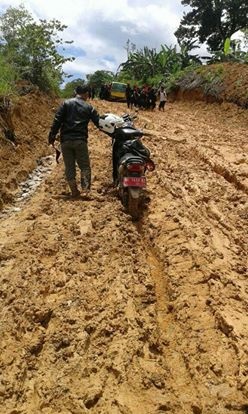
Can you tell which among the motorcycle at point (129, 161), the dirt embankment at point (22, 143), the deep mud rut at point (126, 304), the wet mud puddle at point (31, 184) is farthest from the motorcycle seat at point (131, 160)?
the dirt embankment at point (22, 143)

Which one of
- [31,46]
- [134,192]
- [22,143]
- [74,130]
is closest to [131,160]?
[134,192]

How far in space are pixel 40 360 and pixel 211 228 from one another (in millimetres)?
2789

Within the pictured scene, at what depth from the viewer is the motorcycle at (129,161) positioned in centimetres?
554

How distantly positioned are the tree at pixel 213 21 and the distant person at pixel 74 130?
29.3 m

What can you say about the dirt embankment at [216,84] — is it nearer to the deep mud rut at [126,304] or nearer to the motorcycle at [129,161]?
the motorcycle at [129,161]

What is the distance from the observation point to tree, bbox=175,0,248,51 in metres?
33.5

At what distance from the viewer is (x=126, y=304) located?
3.66 metres

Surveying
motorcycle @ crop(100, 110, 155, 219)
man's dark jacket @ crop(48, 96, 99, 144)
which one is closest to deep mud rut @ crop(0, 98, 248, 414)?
motorcycle @ crop(100, 110, 155, 219)

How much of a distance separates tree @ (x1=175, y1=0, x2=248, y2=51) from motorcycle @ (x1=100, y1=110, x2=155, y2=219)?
29030 mm

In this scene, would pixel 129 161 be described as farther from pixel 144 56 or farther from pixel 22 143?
pixel 144 56

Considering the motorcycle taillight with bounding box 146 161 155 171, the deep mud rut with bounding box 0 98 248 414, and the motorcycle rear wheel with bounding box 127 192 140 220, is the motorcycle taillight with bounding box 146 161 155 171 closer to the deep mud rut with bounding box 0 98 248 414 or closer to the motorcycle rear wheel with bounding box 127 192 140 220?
the deep mud rut with bounding box 0 98 248 414

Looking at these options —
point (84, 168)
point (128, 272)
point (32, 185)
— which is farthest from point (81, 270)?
point (32, 185)

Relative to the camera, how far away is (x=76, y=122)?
6215 millimetres

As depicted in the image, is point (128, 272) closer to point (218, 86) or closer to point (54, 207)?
point (54, 207)
